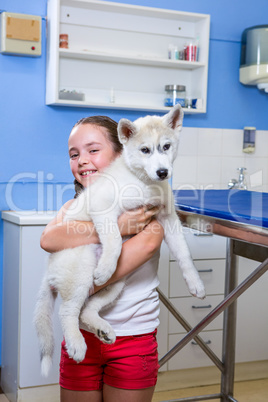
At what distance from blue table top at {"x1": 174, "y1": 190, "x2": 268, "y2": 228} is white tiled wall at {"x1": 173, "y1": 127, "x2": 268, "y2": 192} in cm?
147

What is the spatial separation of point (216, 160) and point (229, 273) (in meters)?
1.40

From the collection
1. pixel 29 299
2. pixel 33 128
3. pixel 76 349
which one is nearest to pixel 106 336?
pixel 76 349

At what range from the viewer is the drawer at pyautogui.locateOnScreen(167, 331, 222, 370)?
8.89 ft

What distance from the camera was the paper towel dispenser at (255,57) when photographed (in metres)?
3.16

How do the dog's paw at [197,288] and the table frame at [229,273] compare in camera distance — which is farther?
the dog's paw at [197,288]

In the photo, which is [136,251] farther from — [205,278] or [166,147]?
[205,278]

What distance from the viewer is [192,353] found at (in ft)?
9.00

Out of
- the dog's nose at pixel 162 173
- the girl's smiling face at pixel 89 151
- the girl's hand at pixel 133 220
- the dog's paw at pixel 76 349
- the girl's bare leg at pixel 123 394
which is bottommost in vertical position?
the girl's bare leg at pixel 123 394

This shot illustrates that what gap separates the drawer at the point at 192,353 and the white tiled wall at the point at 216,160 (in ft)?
3.33

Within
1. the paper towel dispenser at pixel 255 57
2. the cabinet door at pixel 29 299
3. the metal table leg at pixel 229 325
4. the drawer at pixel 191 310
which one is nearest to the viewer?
the metal table leg at pixel 229 325

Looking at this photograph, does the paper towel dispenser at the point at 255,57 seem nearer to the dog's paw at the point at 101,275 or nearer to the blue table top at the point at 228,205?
the blue table top at the point at 228,205

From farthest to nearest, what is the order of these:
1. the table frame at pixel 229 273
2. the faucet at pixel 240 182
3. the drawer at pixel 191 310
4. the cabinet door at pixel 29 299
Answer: the faucet at pixel 240 182 → the drawer at pixel 191 310 → the cabinet door at pixel 29 299 → the table frame at pixel 229 273

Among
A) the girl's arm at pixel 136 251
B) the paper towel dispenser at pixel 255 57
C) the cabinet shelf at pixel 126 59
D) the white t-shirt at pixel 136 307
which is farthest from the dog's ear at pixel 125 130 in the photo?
the paper towel dispenser at pixel 255 57

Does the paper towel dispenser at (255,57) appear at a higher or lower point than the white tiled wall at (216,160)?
→ higher
